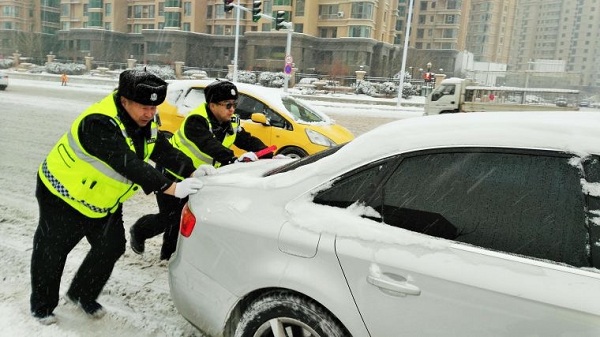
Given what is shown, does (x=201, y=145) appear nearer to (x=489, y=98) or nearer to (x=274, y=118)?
(x=274, y=118)

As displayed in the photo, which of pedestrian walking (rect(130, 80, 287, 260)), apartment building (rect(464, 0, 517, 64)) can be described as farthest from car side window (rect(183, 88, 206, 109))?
apartment building (rect(464, 0, 517, 64))

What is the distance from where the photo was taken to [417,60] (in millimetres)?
59938

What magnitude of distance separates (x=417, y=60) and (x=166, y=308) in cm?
6072

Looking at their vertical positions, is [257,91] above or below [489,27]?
below

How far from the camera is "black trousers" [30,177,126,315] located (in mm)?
2846

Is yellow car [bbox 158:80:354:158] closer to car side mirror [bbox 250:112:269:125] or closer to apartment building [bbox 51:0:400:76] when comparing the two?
car side mirror [bbox 250:112:269:125]

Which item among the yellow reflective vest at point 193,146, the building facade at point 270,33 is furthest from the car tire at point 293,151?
the building facade at point 270,33

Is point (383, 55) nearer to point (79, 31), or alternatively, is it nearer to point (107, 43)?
point (107, 43)

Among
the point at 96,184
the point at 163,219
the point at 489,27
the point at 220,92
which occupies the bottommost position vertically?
the point at 163,219

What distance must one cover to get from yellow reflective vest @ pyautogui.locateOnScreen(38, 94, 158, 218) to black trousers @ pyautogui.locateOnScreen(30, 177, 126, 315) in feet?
0.31

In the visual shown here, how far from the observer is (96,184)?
276cm

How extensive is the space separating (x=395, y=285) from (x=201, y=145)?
2.23 m

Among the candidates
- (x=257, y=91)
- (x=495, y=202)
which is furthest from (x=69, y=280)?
(x=257, y=91)

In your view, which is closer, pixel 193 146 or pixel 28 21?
pixel 193 146
